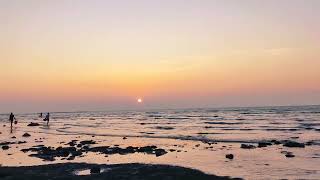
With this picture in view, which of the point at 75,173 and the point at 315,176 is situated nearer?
the point at 315,176

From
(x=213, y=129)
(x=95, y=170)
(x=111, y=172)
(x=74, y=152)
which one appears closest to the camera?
(x=111, y=172)

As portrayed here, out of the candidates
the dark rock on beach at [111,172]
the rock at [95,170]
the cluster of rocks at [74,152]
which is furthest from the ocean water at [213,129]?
the rock at [95,170]

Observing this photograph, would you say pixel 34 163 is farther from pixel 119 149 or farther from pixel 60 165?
pixel 119 149

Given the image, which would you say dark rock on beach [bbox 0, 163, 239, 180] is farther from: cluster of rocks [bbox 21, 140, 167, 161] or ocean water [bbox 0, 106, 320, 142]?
ocean water [bbox 0, 106, 320, 142]

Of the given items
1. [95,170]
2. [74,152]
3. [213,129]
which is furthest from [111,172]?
[213,129]

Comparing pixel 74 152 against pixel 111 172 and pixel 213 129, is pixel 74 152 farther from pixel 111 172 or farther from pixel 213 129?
pixel 213 129

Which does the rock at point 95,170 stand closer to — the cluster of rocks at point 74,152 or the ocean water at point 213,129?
the cluster of rocks at point 74,152

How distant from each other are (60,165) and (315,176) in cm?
1632

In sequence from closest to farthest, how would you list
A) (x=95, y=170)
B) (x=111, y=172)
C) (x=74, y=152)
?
(x=111, y=172)
(x=95, y=170)
(x=74, y=152)

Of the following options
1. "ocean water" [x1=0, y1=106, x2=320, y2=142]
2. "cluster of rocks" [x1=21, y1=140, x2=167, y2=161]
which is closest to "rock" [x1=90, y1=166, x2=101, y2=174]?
"cluster of rocks" [x1=21, y1=140, x2=167, y2=161]

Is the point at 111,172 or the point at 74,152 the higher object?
the point at 74,152

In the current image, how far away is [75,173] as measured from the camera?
82.5 ft

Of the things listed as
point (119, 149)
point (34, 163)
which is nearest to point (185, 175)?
point (34, 163)

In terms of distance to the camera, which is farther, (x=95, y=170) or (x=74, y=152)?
(x=74, y=152)
